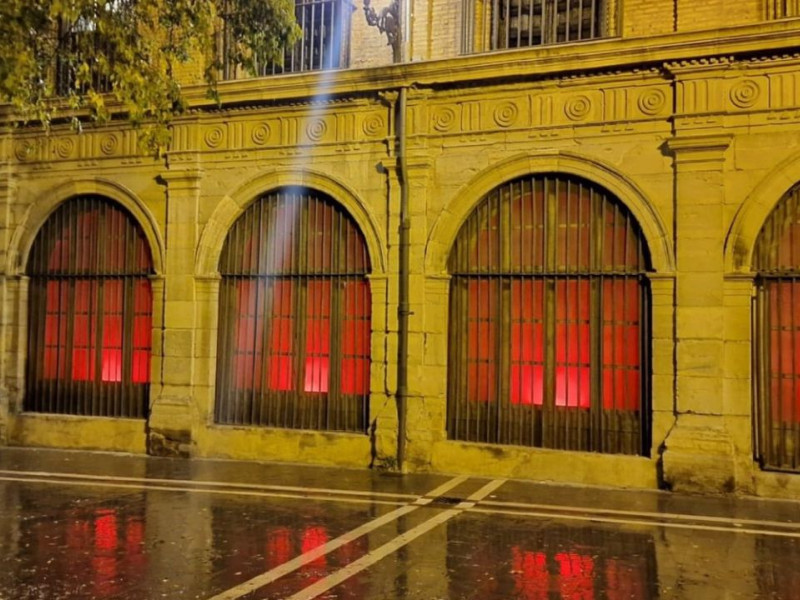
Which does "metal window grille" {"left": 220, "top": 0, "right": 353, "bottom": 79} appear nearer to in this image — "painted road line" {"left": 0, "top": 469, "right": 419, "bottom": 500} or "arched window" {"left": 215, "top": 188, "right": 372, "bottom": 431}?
"arched window" {"left": 215, "top": 188, "right": 372, "bottom": 431}

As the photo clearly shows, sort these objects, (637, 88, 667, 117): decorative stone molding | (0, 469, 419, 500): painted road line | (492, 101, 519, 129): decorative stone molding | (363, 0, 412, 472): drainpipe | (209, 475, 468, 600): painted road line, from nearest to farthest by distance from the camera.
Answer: (209, 475, 468, 600): painted road line, (0, 469, 419, 500): painted road line, (637, 88, 667, 117): decorative stone molding, (492, 101, 519, 129): decorative stone molding, (363, 0, 412, 472): drainpipe

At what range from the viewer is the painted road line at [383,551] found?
18.9 ft

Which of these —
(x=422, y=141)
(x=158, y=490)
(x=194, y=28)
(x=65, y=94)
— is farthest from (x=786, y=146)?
(x=65, y=94)

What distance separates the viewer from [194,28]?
803 cm

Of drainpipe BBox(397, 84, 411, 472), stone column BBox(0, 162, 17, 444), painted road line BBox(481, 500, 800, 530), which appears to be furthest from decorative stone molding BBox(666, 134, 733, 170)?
stone column BBox(0, 162, 17, 444)

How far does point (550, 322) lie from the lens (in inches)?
404

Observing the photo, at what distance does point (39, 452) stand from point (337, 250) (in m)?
5.66

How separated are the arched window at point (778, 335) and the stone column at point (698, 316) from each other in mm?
493

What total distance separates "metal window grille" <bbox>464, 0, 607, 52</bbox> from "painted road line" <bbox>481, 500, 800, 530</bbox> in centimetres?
627

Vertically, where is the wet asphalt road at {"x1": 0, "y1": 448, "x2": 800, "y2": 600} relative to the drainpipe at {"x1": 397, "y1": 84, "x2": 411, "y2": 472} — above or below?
below

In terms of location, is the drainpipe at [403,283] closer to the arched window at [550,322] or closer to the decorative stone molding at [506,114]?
the arched window at [550,322]

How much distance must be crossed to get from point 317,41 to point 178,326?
4926 mm

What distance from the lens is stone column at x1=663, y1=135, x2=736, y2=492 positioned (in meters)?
9.16

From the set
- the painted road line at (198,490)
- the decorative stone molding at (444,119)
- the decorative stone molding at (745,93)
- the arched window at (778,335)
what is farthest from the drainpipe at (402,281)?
the arched window at (778,335)
